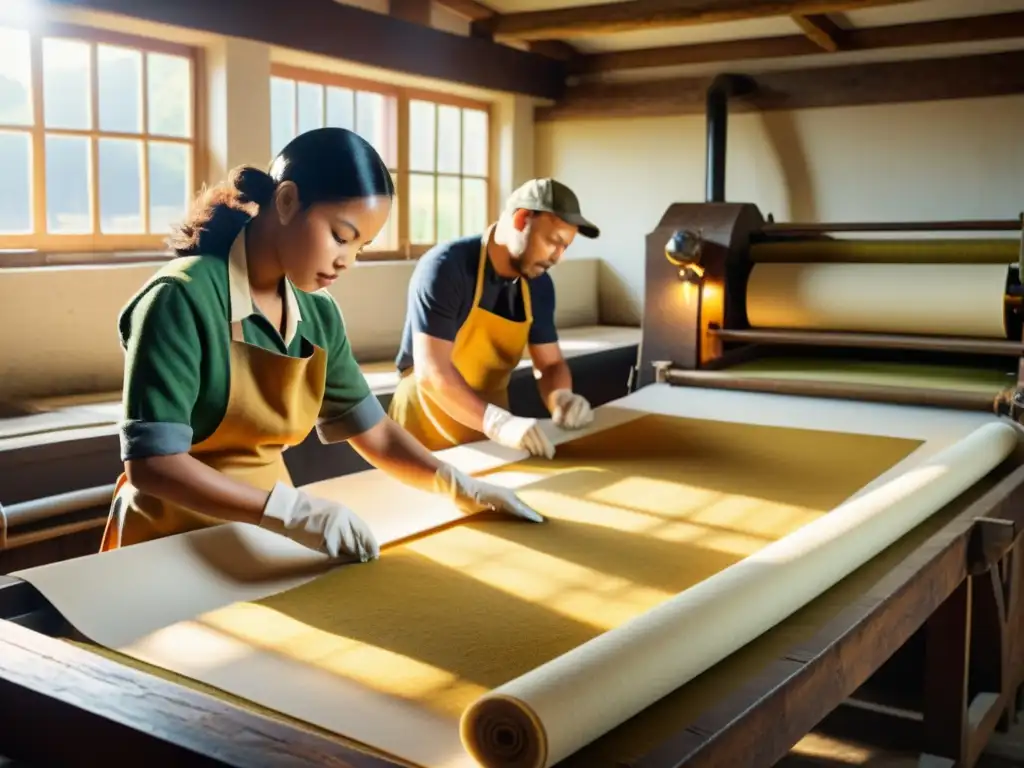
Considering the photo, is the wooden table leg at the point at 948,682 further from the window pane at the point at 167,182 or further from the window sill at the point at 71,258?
the window pane at the point at 167,182

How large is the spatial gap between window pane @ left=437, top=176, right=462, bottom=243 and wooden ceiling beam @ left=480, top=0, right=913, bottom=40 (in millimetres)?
792

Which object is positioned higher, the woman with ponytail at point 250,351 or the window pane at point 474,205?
the window pane at point 474,205

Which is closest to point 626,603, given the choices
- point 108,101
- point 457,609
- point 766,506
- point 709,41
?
point 457,609

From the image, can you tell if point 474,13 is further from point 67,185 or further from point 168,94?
point 67,185

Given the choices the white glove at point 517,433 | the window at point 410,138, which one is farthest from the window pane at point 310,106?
the white glove at point 517,433

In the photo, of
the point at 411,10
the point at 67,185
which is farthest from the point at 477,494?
the point at 411,10

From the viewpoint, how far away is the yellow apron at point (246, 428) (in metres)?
1.75

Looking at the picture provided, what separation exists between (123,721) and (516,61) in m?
5.20

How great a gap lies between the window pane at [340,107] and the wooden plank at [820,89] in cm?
141

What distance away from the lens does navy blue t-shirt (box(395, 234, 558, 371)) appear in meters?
2.80

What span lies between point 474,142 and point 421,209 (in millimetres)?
632

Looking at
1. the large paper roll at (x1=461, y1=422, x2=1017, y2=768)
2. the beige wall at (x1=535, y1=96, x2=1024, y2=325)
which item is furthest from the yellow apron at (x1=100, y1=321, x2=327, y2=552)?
the beige wall at (x1=535, y1=96, x2=1024, y2=325)

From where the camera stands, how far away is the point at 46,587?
4.88 ft

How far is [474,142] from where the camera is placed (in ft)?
19.9
